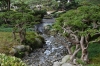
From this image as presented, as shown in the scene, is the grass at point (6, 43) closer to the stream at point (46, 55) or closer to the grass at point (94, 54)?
the stream at point (46, 55)

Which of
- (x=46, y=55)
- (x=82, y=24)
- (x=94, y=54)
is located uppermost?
(x=82, y=24)

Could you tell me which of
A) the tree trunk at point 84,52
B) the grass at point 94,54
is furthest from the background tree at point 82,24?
the grass at point 94,54

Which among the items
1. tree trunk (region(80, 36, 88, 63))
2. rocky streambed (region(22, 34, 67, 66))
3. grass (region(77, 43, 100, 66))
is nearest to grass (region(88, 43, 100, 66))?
grass (region(77, 43, 100, 66))

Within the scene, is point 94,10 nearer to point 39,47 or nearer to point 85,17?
point 85,17

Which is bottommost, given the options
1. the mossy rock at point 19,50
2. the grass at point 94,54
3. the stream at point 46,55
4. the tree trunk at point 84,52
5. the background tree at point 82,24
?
the stream at point 46,55

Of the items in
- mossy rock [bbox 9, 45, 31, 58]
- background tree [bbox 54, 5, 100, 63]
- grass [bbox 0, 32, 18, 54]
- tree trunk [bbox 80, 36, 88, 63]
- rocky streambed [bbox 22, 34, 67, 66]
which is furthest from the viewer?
grass [bbox 0, 32, 18, 54]

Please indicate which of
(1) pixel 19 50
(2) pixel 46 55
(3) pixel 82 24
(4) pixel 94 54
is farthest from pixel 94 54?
(1) pixel 19 50

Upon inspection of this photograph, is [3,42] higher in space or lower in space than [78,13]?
lower

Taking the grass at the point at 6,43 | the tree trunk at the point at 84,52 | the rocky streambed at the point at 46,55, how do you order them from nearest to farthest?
the tree trunk at the point at 84,52 < the rocky streambed at the point at 46,55 < the grass at the point at 6,43

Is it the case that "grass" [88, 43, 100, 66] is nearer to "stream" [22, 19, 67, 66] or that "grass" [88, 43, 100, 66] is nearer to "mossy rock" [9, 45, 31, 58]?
Answer: "stream" [22, 19, 67, 66]

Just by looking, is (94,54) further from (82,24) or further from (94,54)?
(82,24)

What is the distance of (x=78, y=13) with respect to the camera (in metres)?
18.5

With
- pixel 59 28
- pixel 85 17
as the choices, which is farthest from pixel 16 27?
pixel 85 17

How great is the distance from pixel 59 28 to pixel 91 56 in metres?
3.96
